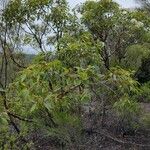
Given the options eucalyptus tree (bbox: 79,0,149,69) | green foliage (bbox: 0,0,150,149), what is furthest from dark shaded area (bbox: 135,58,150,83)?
eucalyptus tree (bbox: 79,0,149,69)

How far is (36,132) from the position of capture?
7.75 meters

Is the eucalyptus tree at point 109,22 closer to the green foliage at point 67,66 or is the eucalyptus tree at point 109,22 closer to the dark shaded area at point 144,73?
the green foliage at point 67,66

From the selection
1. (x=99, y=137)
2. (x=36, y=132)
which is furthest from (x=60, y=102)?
(x=99, y=137)

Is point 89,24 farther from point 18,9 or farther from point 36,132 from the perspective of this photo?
point 36,132

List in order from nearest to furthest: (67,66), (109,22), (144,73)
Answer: (67,66), (109,22), (144,73)

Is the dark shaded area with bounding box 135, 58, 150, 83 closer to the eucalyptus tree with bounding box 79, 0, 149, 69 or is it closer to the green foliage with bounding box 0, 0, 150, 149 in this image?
the green foliage with bounding box 0, 0, 150, 149

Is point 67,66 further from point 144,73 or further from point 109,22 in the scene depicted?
point 144,73

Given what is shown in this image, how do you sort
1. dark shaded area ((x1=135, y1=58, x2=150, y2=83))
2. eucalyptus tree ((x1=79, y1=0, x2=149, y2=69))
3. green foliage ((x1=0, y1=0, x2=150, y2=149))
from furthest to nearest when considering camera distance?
1. dark shaded area ((x1=135, y1=58, x2=150, y2=83))
2. eucalyptus tree ((x1=79, y1=0, x2=149, y2=69))
3. green foliage ((x1=0, y1=0, x2=150, y2=149))

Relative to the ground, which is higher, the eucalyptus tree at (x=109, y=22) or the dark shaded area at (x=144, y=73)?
the eucalyptus tree at (x=109, y=22)

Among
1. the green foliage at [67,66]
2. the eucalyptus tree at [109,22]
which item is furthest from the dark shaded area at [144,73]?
the eucalyptus tree at [109,22]

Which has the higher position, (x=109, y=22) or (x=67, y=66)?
(x=109, y=22)

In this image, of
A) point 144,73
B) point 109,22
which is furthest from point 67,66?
point 144,73

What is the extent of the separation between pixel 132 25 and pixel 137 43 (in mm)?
1033

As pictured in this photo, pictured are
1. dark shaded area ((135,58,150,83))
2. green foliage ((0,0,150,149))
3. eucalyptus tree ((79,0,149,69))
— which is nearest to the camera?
green foliage ((0,0,150,149))
